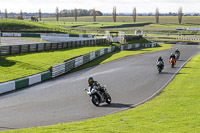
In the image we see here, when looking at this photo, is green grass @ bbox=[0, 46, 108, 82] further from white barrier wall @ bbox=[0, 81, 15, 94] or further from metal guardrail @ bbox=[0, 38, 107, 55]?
white barrier wall @ bbox=[0, 81, 15, 94]

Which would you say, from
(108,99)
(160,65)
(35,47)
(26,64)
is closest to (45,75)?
(26,64)

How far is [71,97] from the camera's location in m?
19.6

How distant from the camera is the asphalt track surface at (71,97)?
15.1 metres

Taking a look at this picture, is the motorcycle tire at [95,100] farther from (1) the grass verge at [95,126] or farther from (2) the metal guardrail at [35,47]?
(2) the metal guardrail at [35,47]

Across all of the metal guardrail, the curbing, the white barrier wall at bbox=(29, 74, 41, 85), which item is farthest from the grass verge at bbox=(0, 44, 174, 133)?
the metal guardrail

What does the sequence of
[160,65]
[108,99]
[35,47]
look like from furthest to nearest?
Answer: [35,47]
[160,65]
[108,99]

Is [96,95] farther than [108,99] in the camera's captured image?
No

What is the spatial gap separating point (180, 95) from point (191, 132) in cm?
842

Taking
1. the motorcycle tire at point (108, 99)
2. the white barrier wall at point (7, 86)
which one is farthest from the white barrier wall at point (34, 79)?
the motorcycle tire at point (108, 99)

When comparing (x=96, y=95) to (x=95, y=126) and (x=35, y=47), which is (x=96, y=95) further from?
(x=35, y=47)

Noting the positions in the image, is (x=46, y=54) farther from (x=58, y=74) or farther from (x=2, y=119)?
(x=2, y=119)

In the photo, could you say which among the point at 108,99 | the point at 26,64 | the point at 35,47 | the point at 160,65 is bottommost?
the point at 108,99

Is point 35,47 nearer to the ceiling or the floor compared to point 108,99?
nearer to the ceiling

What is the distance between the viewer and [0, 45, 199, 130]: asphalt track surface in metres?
15.1
